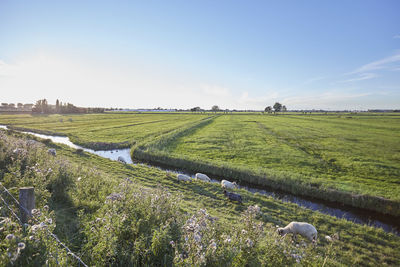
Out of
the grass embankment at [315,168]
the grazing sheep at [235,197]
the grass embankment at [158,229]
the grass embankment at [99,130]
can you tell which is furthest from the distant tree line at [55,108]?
the grazing sheep at [235,197]

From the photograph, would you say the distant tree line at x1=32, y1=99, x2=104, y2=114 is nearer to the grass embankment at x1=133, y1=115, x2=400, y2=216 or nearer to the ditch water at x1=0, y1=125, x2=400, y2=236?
the grass embankment at x1=133, y1=115, x2=400, y2=216

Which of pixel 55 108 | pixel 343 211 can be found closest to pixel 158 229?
pixel 343 211

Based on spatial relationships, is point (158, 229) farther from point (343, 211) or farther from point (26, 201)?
point (343, 211)

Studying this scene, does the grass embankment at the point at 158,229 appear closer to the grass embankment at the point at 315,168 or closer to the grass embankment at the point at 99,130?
the grass embankment at the point at 315,168

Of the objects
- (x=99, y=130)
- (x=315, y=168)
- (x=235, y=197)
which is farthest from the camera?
(x=99, y=130)

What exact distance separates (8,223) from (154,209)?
311 centimetres

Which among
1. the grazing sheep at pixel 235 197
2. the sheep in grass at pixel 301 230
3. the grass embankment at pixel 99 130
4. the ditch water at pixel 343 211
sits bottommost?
the ditch water at pixel 343 211

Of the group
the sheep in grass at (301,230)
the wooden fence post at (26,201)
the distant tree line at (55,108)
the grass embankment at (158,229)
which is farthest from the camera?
the distant tree line at (55,108)

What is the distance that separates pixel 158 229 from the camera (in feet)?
14.8

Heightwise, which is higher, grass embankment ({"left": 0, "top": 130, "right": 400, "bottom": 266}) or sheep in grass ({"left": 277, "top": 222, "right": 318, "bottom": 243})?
grass embankment ({"left": 0, "top": 130, "right": 400, "bottom": 266})

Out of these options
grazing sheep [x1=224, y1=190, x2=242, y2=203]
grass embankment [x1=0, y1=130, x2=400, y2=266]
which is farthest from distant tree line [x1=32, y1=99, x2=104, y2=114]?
grazing sheep [x1=224, y1=190, x2=242, y2=203]

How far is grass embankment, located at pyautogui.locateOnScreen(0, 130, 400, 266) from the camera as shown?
11.3ft

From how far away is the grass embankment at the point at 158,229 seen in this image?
3.45m

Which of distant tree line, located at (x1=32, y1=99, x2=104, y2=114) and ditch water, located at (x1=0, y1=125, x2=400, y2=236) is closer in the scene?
ditch water, located at (x1=0, y1=125, x2=400, y2=236)
